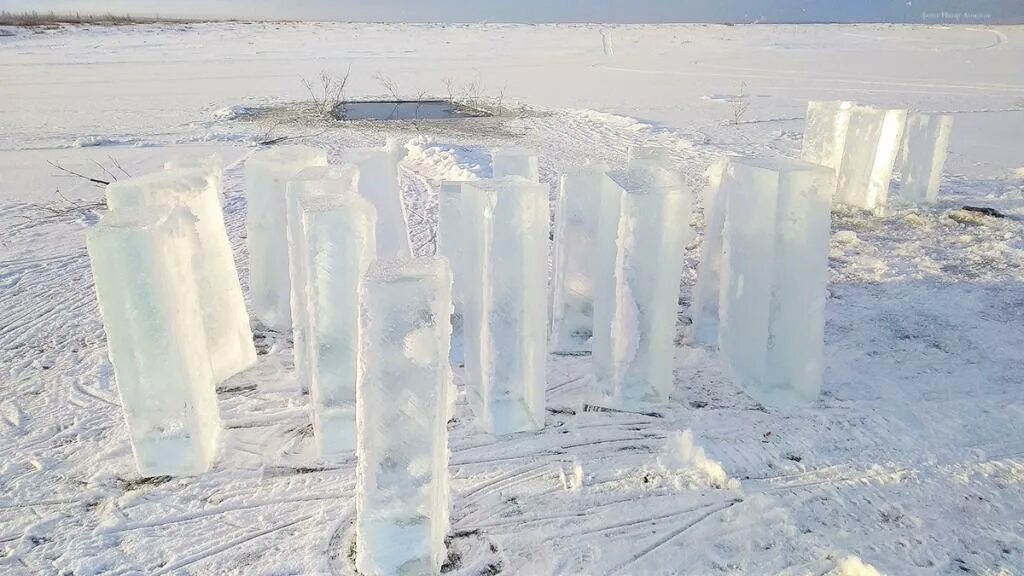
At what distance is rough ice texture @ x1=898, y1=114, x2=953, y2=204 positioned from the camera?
19.6 feet

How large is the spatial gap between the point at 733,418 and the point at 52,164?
7.58 m

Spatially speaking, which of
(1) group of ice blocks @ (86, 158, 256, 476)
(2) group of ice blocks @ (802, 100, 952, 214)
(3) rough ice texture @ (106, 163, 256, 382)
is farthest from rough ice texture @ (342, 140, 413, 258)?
(2) group of ice blocks @ (802, 100, 952, 214)

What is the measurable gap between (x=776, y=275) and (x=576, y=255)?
95cm

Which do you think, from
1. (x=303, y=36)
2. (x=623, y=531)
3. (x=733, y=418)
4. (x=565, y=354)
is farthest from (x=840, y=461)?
(x=303, y=36)

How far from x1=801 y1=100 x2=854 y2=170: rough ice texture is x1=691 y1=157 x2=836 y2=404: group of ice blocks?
338 cm

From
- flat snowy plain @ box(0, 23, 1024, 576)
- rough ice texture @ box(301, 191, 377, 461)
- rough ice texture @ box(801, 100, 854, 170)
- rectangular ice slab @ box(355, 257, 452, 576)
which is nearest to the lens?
rectangular ice slab @ box(355, 257, 452, 576)

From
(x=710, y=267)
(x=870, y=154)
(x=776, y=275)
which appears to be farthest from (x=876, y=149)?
(x=776, y=275)

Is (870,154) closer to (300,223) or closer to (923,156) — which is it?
(923,156)

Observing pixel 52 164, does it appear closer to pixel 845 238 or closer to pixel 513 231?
pixel 513 231

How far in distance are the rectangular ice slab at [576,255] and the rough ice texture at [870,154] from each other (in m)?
3.50

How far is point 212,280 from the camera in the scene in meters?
3.23

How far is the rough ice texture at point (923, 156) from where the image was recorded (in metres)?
5.97

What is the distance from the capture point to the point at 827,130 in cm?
618

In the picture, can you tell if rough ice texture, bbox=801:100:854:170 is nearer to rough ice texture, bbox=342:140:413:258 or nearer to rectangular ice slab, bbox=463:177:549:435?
rough ice texture, bbox=342:140:413:258
